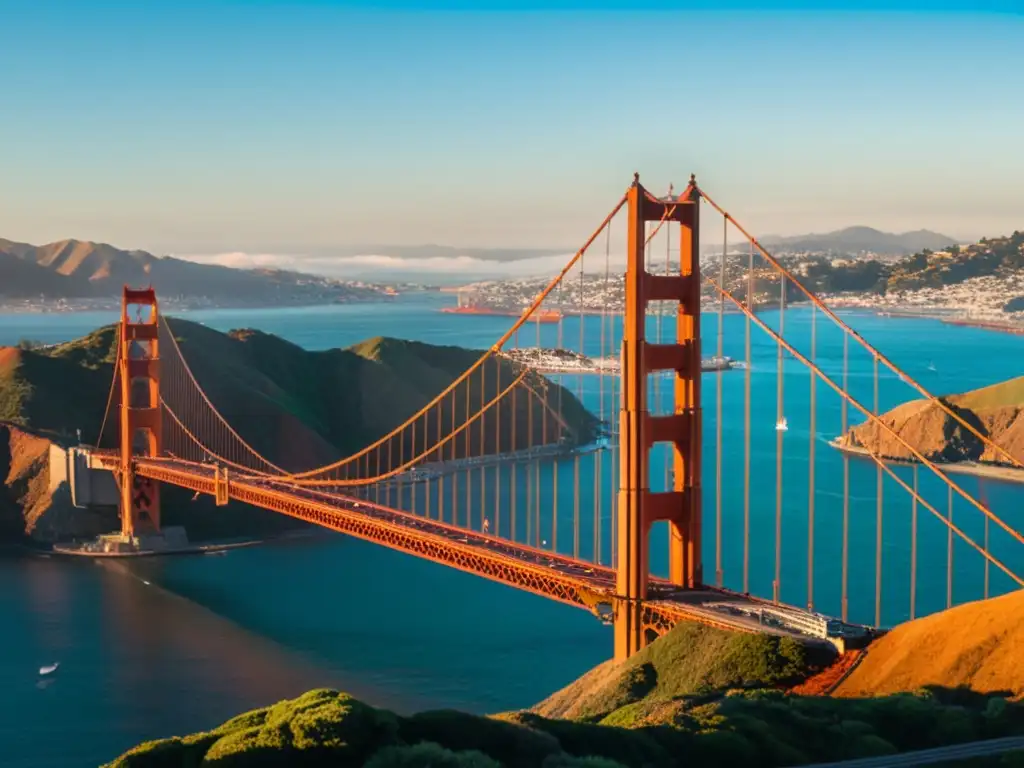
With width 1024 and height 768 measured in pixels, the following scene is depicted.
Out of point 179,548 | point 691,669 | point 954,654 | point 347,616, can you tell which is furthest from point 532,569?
point 179,548

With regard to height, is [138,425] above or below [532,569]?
below

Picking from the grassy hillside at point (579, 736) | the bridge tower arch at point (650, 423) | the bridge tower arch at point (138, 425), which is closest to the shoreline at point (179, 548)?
the bridge tower arch at point (138, 425)

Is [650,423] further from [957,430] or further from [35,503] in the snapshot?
[957,430]

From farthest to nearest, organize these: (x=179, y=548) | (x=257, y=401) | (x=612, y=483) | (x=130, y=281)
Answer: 1. (x=130, y=281)
2. (x=257, y=401)
3. (x=179, y=548)
4. (x=612, y=483)

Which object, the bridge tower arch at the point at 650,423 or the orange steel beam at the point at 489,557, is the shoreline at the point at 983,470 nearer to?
the orange steel beam at the point at 489,557

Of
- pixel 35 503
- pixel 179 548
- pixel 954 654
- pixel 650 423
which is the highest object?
pixel 650 423

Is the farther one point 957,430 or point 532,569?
point 957,430

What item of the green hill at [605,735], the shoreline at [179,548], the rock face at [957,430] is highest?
the green hill at [605,735]
